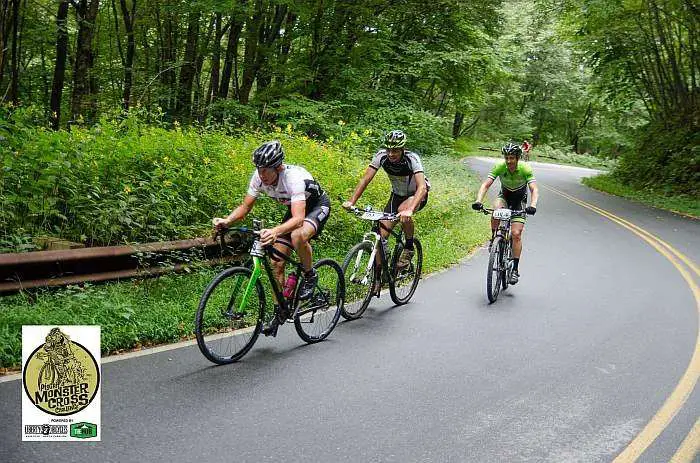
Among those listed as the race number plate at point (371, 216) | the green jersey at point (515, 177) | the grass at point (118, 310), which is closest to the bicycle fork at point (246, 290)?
the grass at point (118, 310)

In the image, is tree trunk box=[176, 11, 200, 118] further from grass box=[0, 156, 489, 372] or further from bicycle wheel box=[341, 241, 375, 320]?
bicycle wheel box=[341, 241, 375, 320]

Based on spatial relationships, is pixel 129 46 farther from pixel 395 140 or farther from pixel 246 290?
pixel 246 290

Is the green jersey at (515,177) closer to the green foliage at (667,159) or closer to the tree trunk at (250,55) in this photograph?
the tree trunk at (250,55)

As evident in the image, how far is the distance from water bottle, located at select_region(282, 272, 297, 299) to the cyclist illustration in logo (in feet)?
7.48

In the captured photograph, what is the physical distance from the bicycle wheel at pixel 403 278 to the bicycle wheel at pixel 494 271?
104 cm

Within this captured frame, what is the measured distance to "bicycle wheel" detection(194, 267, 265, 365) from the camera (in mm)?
5512

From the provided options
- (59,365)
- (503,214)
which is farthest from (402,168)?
(59,365)

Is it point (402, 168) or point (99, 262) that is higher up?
point (402, 168)

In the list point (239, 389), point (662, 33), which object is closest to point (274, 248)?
point (239, 389)

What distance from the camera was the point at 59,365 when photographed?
455 cm

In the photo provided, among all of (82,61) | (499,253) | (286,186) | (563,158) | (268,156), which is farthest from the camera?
(563,158)

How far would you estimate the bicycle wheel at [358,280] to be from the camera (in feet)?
24.6

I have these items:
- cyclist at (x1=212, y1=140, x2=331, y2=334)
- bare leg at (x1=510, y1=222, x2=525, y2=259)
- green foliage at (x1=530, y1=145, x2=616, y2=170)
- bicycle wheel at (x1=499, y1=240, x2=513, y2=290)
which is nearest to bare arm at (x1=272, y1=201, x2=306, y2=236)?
cyclist at (x1=212, y1=140, x2=331, y2=334)

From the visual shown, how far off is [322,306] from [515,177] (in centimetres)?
438
